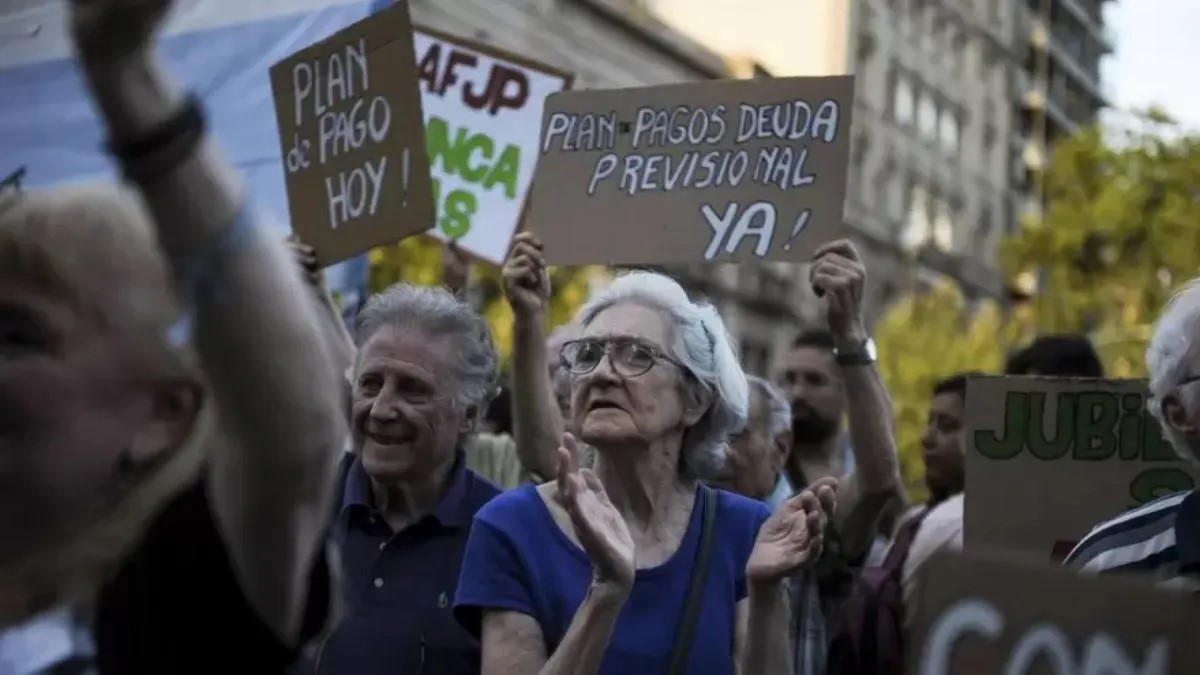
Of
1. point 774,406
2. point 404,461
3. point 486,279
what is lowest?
point 486,279

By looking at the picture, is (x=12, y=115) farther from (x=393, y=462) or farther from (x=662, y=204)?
(x=393, y=462)

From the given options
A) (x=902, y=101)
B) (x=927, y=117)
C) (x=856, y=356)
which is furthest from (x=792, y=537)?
(x=927, y=117)

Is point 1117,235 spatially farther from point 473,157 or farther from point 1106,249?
point 473,157

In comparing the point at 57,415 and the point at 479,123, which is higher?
the point at 57,415

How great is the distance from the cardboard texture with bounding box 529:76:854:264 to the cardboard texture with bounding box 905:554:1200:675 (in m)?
2.39

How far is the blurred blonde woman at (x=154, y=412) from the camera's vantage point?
5.61 feet

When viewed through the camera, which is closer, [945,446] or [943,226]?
[945,446]

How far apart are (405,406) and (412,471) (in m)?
0.13

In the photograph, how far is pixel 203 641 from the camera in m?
1.88

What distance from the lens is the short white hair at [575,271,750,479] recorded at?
153 inches

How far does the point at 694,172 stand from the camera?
16.1 ft

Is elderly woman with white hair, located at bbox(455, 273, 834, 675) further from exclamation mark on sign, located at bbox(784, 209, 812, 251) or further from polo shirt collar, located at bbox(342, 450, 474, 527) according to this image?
exclamation mark on sign, located at bbox(784, 209, 812, 251)

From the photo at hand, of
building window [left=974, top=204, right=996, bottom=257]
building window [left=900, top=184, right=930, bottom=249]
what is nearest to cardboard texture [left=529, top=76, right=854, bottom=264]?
building window [left=900, top=184, right=930, bottom=249]

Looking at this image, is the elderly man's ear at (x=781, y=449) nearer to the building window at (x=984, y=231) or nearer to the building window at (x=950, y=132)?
the building window at (x=950, y=132)
